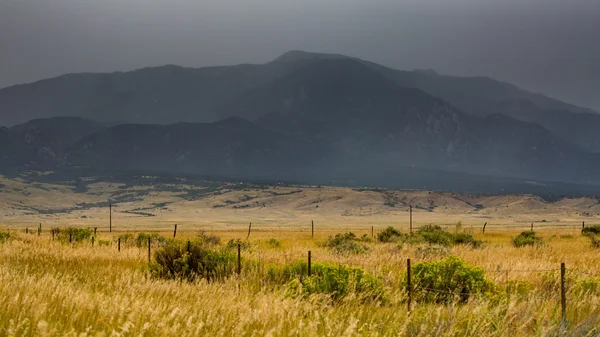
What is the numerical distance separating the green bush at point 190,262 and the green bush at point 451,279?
16.2 feet

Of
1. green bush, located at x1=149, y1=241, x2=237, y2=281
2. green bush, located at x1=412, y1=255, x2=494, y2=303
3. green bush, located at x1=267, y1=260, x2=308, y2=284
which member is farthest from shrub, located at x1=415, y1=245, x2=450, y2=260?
green bush, located at x1=149, y1=241, x2=237, y2=281

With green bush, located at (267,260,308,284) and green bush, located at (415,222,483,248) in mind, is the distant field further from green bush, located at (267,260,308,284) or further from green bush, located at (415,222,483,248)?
green bush, located at (267,260,308,284)

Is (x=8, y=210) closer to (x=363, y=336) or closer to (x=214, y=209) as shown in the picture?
(x=214, y=209)

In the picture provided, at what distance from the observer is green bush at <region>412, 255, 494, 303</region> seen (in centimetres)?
1412

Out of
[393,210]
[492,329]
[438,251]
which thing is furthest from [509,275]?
[393,210]

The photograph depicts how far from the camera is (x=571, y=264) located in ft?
70.3

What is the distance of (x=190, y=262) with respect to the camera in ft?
55.6

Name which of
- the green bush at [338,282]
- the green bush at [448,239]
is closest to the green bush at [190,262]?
the green bush at [338,282]

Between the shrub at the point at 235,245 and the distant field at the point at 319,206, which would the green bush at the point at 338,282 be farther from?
the distant field at the point at 319,206

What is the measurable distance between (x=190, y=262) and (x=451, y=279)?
23.4 feet

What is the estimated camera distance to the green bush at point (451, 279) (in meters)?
14.1

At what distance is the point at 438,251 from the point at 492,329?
56.5ft

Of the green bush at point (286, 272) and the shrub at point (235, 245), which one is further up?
the green bush at point (286, 272)

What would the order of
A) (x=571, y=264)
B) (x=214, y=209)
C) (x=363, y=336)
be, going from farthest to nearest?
(x=214, y=209) < (x=571, y=264) < (x=363, y=336)
